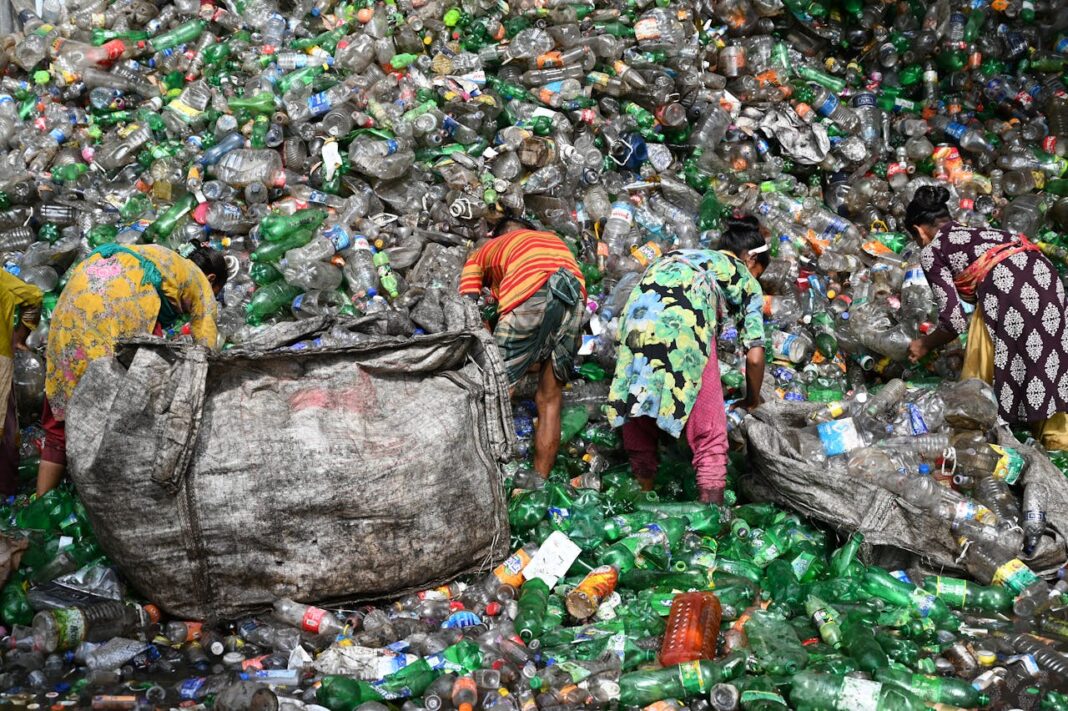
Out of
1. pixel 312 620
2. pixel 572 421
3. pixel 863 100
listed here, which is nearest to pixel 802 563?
pixel 572 421

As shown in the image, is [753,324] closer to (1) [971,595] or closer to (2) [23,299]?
(1) [971,595]

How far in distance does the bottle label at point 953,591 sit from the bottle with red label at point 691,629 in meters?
1.05

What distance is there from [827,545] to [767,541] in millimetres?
306

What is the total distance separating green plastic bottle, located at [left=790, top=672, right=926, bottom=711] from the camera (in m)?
3.58

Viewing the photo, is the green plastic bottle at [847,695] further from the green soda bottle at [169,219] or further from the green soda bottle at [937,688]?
the green soda bottle at [169,219]

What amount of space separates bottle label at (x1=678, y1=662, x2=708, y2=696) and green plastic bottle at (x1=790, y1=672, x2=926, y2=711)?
12.0 inches

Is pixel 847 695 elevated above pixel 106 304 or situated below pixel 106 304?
below

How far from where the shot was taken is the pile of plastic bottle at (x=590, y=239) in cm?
389

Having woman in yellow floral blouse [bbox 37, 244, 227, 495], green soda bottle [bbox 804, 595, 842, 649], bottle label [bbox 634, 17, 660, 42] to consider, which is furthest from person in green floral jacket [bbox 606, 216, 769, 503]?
bottle label [bbox 634, 17, 660, 42]

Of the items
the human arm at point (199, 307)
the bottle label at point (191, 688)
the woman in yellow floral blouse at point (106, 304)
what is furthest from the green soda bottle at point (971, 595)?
the woman in yellow floral blouse at point (106, 304)

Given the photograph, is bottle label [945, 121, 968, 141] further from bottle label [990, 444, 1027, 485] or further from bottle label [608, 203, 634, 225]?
bottle label [990, 444, 1027, 485]

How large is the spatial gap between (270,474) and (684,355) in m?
2.01

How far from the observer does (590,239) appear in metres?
6.95

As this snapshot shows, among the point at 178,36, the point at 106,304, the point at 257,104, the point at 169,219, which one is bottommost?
the point at 169,219
